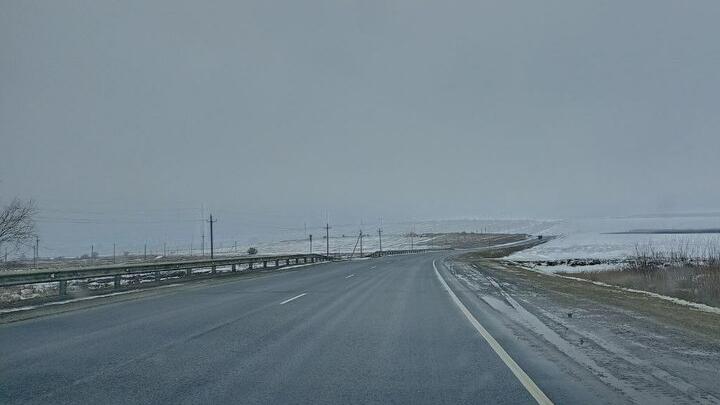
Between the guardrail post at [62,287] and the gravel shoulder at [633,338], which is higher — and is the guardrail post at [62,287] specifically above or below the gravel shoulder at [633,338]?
above

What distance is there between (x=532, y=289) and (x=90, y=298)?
15.2 m

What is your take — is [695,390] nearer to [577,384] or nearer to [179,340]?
[577,384]

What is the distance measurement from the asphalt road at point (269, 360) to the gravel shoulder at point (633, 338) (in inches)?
23.3

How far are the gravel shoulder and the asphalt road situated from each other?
591 millimetres

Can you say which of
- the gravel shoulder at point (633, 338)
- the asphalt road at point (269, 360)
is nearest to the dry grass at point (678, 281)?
the gravel shoulder at point (633, 338)

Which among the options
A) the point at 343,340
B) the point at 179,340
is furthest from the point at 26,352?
the point at 343,340

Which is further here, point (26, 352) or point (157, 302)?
point (157, 302)

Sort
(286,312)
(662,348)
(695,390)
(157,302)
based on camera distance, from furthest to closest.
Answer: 1. (157,302)
2. (286,312)
3. (662,348)
4. (695,390)

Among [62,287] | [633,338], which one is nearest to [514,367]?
[633,338]

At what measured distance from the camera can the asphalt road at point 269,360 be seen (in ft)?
20.3

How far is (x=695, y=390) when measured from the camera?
20.4 feet

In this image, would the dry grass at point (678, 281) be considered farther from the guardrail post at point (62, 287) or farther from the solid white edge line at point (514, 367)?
the guardrail post at point (62, 287)

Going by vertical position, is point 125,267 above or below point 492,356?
above

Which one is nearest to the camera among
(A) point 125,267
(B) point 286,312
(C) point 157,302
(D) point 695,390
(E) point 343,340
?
(D) point 695,390
